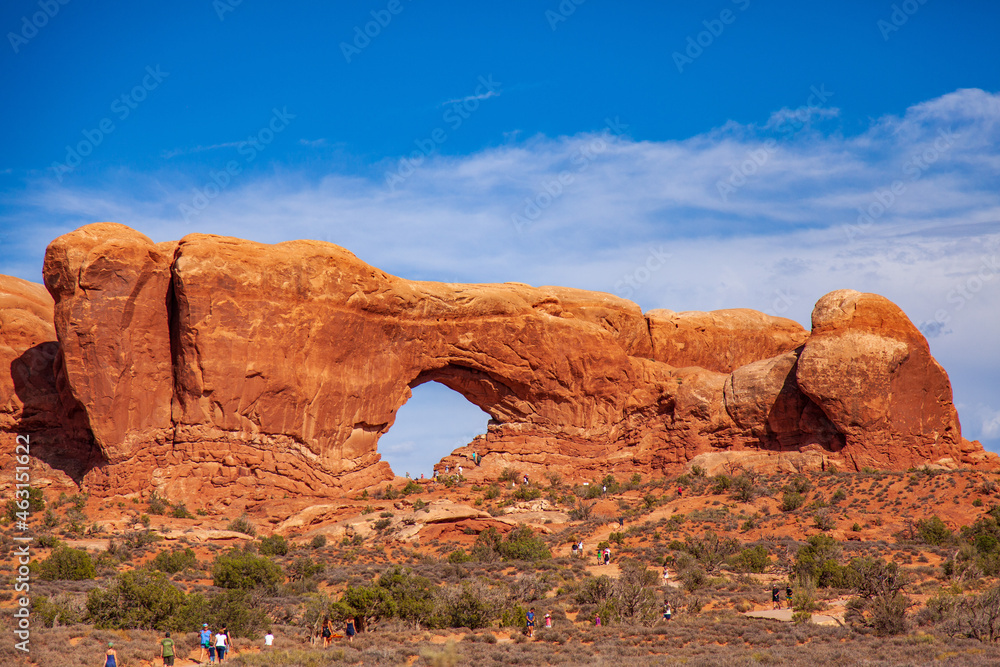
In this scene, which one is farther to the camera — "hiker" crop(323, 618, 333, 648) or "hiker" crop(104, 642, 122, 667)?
"hiker" crop(323, 618, 333, 648)

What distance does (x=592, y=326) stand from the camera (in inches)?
1816

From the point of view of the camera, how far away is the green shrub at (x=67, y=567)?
92.7ft

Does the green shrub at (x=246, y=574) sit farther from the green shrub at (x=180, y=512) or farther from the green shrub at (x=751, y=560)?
the green shrub at (x=751, y=560)

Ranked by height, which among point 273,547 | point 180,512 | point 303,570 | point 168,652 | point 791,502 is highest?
point 180,512

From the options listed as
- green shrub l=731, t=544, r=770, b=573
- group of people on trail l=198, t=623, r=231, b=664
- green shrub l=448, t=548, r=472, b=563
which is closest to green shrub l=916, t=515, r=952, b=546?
green shrub l=731, t=544, r=770, b=573

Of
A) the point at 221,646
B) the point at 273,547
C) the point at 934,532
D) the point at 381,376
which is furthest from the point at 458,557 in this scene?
the point at 934,532

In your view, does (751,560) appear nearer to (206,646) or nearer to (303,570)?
(303,570)

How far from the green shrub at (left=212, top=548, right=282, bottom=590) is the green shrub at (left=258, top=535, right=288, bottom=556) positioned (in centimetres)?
435

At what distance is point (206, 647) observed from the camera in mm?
21344

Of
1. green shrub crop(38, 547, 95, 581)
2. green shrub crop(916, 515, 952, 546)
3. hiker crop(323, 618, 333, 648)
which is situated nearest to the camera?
hiker crop(323, 618, 333, 648)

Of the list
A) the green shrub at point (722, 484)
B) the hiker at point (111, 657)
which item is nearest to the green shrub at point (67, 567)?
the hiker at point (111, 657)

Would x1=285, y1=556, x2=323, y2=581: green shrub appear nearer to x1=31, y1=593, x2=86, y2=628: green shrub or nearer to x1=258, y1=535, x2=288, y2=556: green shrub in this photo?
x1=258, y1=535, x2=288, y2=556: green shrub

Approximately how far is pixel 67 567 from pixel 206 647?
31.3 feet

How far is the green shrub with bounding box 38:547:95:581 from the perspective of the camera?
28255 mm
